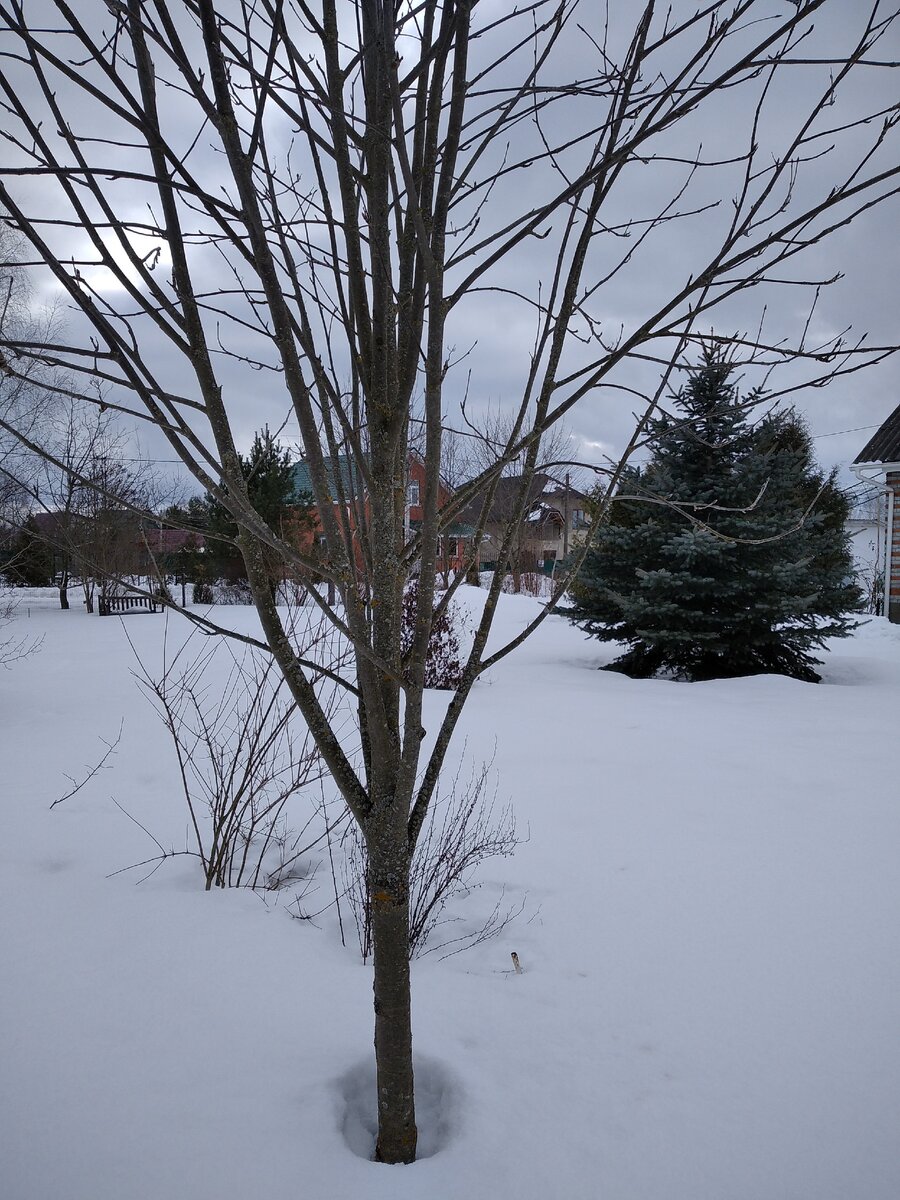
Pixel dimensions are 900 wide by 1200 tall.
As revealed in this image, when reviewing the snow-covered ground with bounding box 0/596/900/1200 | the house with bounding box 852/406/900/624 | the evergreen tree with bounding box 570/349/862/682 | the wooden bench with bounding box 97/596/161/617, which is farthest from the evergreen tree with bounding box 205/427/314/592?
the snow-covered ground with bounding box 0/596/900/1200

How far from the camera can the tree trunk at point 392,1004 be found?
1408 mm

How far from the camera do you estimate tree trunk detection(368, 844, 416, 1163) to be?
141 cm

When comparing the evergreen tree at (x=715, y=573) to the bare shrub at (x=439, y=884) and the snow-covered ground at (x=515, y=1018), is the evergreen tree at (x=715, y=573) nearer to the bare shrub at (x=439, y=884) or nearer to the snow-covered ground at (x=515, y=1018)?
the snow-covered ground at (x=515, y=1018)

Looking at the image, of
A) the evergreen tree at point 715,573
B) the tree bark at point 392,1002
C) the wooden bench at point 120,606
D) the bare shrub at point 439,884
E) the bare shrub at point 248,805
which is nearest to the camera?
the tree bark at point 392,1002

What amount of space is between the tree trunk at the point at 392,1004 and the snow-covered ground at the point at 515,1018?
0.06 m

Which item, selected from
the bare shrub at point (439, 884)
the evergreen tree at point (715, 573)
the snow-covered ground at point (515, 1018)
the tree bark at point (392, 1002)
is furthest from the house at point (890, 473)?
the tree bark at point (392, 1002)

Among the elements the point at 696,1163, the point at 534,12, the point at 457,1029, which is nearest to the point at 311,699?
the point at 457,1029

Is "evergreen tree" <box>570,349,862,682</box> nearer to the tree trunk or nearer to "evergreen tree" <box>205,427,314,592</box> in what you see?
the tree trunk

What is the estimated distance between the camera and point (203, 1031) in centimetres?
185

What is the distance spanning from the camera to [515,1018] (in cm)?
202

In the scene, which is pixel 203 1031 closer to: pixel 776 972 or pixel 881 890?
pixel 776 972

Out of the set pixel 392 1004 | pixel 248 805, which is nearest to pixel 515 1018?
pixel 392 1004

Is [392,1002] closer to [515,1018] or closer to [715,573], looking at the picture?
[515,1018]

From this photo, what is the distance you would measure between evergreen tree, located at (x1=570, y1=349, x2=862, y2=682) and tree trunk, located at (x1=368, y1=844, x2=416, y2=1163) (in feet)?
21.1
